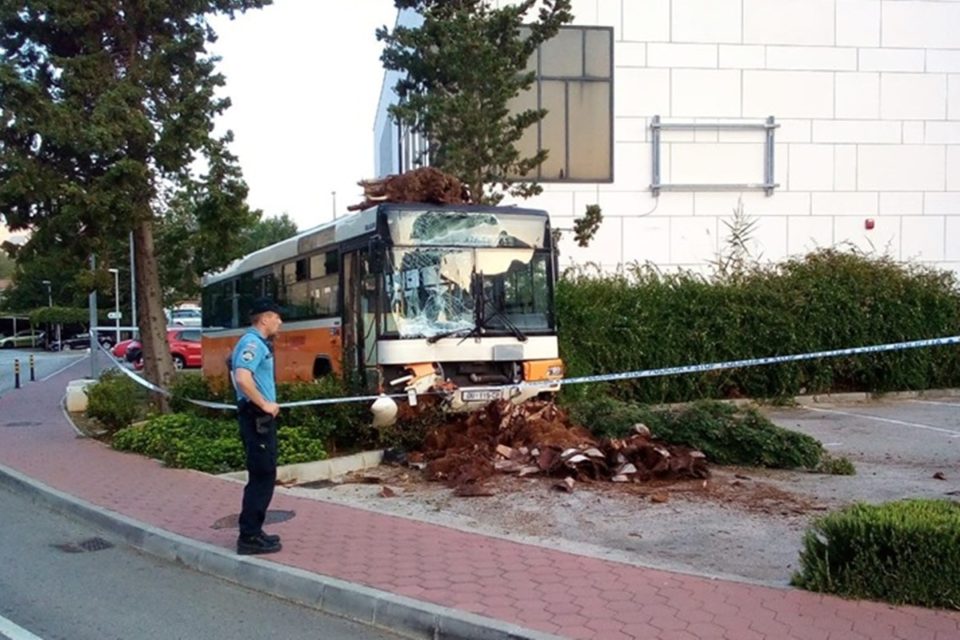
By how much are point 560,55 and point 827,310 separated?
1036 centimetres

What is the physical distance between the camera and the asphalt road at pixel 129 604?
217 inches

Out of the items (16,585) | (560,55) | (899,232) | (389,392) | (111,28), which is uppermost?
(560,55)

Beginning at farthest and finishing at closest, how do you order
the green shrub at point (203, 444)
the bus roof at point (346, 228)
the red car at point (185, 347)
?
the red car at point (185, 347) → the bus roof at point (346, 228) → the green shrub at point (203, 444)

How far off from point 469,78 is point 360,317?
794cm

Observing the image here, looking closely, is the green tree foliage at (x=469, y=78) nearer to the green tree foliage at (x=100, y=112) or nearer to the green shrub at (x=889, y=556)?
the green tree foliage at (x=100, y=112)

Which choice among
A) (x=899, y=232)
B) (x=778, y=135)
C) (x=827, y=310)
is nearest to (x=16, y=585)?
(x=827, y=310)

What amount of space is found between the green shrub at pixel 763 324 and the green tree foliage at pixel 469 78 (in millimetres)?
3065

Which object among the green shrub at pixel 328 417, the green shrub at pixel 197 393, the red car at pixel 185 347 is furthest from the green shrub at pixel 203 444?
the red car at pixel 185 347

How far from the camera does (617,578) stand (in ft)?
19.5

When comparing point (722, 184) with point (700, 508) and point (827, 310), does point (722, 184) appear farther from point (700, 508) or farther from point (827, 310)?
point (700, 508)

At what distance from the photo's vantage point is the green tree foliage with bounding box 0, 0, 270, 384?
13656 mm

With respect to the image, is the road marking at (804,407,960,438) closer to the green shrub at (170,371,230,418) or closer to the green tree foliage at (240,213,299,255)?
the green shrub at (170,371,230,418)

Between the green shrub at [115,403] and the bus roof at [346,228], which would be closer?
the bus roof at [346,228]

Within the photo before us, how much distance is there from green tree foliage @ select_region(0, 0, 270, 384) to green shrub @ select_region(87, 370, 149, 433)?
2.20 metres
